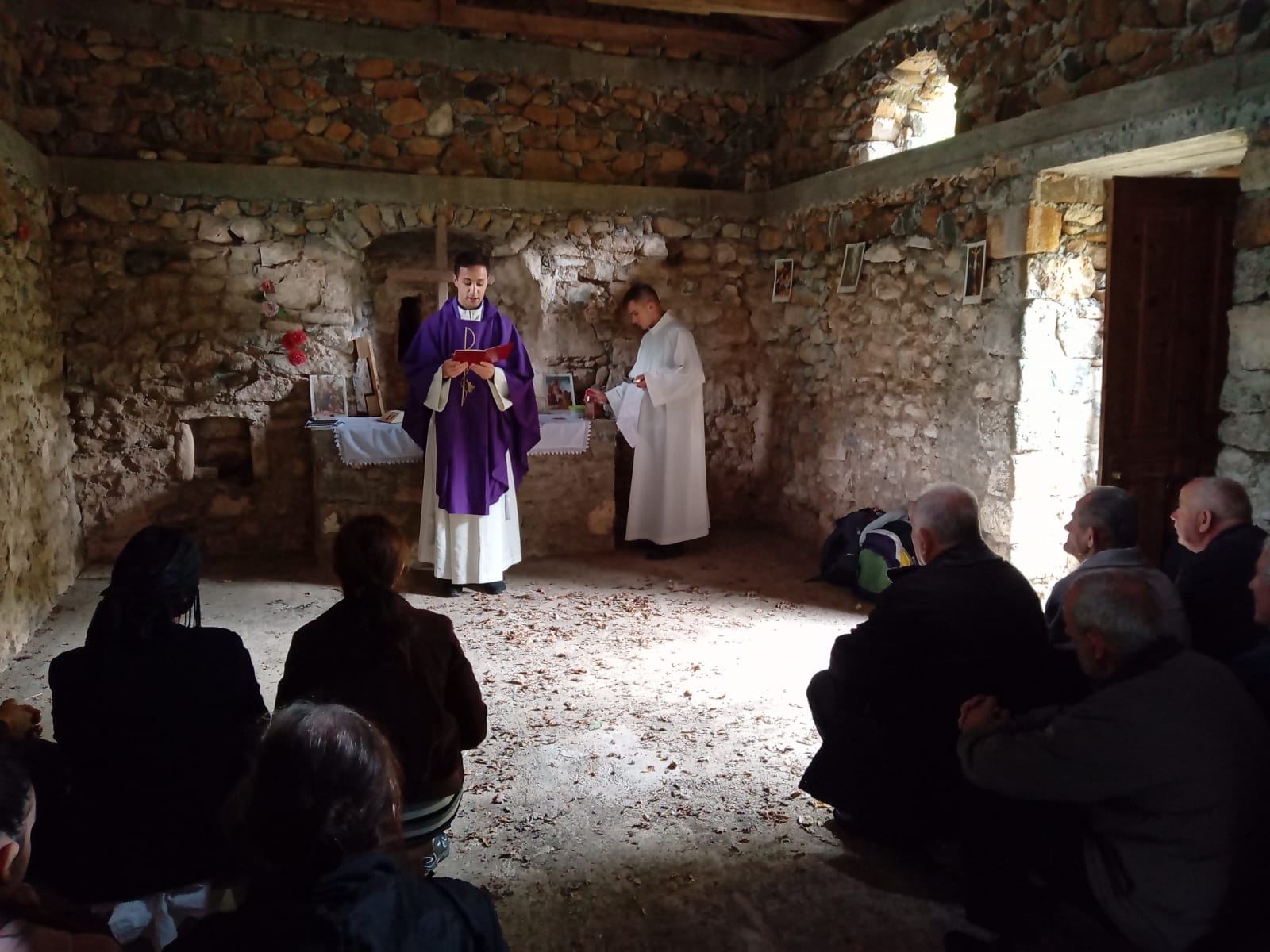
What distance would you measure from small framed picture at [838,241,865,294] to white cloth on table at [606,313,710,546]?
100 centimetres

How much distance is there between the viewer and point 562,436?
609cm

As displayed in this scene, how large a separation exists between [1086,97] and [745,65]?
3.05 m

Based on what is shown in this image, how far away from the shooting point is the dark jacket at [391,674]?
2109 millimetres

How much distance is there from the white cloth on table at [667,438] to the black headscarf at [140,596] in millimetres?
4440

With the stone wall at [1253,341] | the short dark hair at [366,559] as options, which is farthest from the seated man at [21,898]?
the stone wall at [1253,341]

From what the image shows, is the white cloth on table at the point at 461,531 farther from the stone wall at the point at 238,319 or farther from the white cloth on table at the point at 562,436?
the stone wall at the point at 238,319

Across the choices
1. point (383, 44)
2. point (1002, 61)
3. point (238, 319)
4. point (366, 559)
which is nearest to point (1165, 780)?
point (366, 559)

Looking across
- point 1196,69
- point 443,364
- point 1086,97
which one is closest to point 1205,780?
point 1196,69

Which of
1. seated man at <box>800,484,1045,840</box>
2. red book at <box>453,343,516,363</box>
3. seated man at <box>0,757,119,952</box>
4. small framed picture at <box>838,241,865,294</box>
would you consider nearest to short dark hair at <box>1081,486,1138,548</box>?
seated man at <box>800,484,1045,840</box>

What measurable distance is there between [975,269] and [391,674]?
3854 millimetres

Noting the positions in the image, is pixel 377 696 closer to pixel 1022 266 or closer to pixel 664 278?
pixel 1022 266

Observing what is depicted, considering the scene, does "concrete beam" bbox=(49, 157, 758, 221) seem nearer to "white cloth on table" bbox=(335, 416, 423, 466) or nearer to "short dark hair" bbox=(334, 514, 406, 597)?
"white cloth on table" bbox=(335, 416, 423, 466)

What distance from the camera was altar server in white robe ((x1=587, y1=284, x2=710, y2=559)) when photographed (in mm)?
6297

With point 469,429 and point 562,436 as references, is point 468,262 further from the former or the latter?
point 562,436
